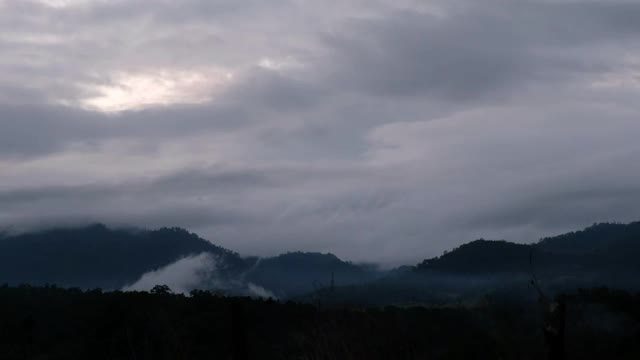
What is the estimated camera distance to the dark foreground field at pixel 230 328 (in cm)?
11094

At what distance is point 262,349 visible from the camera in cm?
11344

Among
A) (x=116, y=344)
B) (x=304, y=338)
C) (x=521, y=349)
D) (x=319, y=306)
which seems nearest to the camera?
(x=319, y=306)

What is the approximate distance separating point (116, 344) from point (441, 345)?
48.9 metres

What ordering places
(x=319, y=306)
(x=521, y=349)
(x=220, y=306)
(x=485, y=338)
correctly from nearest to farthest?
(x=319, y=306) → (x=521, y=349) → (x=485, y=338) → (x=220, y=306)

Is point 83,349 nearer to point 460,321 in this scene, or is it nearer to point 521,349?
point 521,349

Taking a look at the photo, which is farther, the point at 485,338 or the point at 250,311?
the point at 250,311

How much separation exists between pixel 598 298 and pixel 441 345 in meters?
40.6

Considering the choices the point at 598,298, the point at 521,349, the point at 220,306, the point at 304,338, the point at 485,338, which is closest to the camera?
the point at 304,338

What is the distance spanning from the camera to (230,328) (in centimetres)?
12688

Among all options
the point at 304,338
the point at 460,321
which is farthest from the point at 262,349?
the point at 304,338

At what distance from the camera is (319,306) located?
78.3 ft

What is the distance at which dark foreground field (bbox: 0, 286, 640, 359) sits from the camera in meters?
111

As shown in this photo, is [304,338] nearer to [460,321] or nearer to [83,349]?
[83,349]

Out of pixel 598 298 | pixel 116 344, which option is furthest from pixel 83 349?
pixel 598 298
